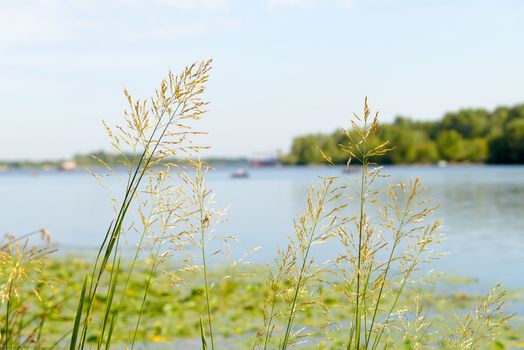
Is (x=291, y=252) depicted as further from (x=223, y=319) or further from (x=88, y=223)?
(x=88, y=223)

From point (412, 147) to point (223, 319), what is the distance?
12114cm

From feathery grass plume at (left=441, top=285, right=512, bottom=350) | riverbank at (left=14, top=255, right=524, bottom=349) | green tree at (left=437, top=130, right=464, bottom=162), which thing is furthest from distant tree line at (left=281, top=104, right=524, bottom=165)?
feathery grass plume at (left=441, top=285, right=512, bottom=350)

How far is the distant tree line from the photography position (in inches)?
4513

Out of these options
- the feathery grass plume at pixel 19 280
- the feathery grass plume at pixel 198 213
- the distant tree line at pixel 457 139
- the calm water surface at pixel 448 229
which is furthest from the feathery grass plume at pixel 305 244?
the distant tree line at pixel 457 139

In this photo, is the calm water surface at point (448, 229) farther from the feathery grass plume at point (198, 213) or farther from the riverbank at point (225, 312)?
the feathery grass plume at point (198, 213)

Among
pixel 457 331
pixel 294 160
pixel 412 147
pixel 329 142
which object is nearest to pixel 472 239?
pixel 457 331

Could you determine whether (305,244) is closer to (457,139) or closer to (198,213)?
(198,213)

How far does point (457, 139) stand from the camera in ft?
416

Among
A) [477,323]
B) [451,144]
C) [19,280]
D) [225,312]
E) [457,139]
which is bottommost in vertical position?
[225,312]

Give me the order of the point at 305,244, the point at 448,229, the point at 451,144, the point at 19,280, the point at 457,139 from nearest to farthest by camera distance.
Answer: the point at 305,244 → the point at 19,280 → the point at 448,229 → the point at 451,144 → the point at 457,139

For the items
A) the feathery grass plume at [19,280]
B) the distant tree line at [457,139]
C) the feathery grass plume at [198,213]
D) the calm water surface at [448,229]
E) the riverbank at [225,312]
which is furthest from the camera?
the distant tree line at [457,139]

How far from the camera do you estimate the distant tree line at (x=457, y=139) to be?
4513 inches

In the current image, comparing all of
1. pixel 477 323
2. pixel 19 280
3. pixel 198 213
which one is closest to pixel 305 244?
pixel 198 213

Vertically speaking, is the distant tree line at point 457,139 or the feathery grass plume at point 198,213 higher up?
the distant tree line at point 457,139
